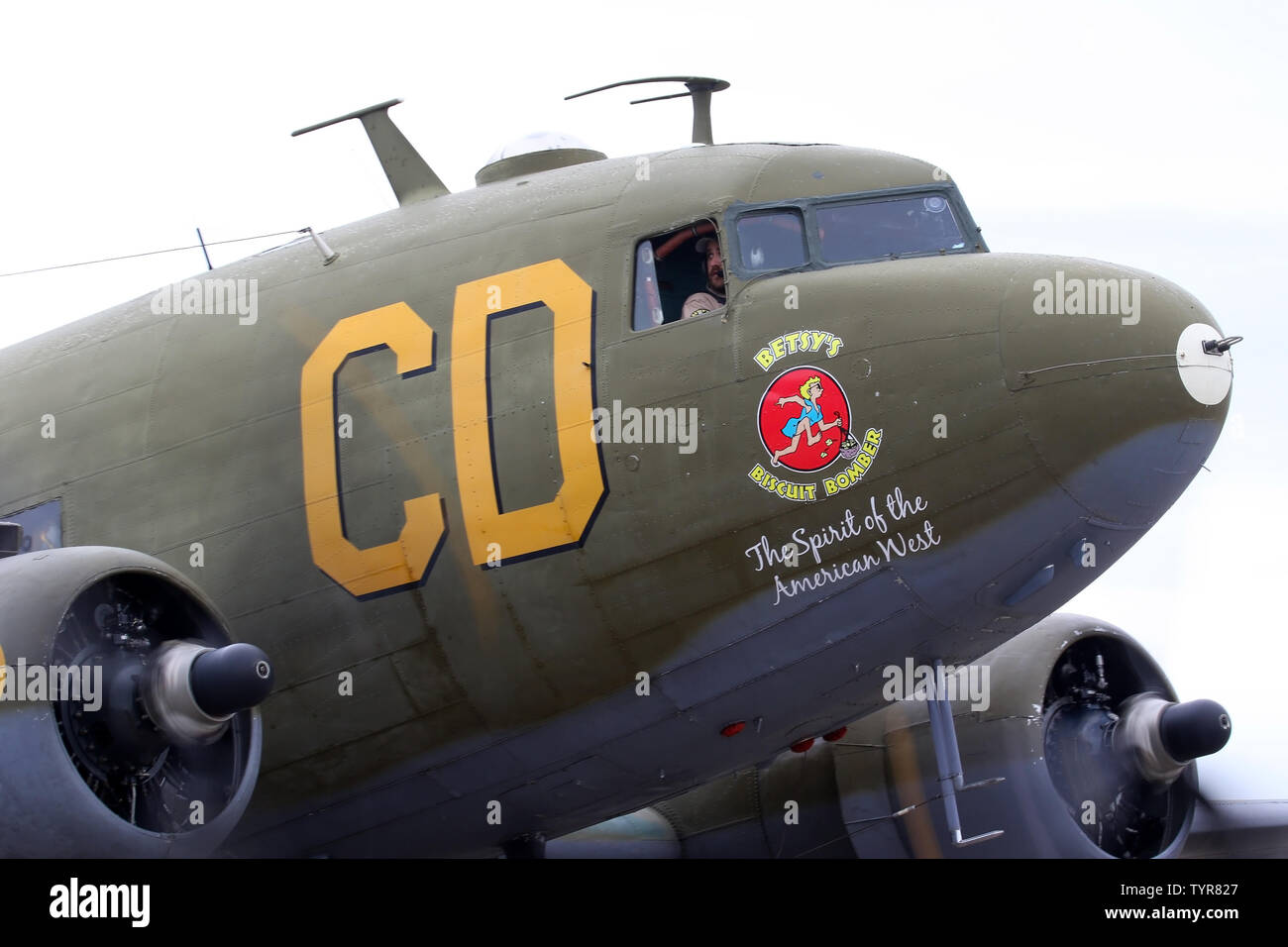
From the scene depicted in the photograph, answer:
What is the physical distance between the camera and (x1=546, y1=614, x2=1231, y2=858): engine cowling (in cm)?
1215

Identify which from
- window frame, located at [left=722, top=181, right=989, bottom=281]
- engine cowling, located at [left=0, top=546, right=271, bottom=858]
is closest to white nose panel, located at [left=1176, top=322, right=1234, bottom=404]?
window frame, located at [left=722, top=181, right=989, bottom=281]

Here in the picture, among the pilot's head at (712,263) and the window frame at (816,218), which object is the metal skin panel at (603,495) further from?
the pilot's head at (712,263)

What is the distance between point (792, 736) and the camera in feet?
33.4

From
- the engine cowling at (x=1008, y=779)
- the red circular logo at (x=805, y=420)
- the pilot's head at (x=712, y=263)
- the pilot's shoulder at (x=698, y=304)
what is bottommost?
the engine cowling at (x=1008, y=779)

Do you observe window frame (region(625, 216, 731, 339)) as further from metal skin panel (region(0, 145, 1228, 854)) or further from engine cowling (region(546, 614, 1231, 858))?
engine cowling (region(546, 614, 1231, 858))

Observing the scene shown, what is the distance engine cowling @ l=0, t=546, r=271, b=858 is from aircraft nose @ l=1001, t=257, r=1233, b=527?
14.6ft

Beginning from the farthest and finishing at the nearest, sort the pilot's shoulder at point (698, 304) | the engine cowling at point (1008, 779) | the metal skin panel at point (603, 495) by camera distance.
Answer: the engine cowling at point (1008, 779) < the pilot's shoulder at point (698, 304) < the metal skin panel at point (603, 495)

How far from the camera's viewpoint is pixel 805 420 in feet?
30.1

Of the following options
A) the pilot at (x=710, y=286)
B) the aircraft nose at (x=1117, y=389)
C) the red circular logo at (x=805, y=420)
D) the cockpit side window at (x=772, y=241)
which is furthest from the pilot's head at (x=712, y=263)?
the aircraft nose at (x=1117, y=389)

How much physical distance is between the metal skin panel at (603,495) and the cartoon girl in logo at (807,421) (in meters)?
0.14

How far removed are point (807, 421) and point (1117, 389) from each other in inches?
66.0

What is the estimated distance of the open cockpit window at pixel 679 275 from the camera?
32.1ft
